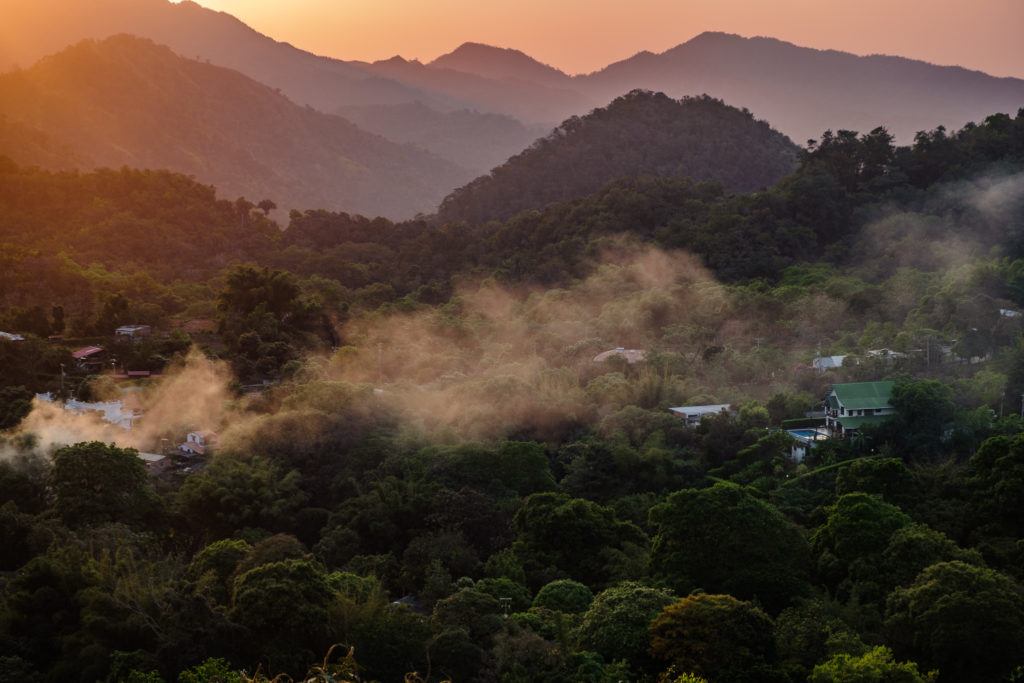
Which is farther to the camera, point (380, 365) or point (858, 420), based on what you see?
point (380, 365)

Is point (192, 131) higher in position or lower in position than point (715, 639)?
higher

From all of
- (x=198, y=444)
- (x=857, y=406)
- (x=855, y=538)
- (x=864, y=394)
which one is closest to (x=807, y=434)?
(x=857, y=406)

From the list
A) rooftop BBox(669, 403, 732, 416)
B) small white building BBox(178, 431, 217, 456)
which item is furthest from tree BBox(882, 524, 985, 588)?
small white building BBox(178, 431, 217, 456)

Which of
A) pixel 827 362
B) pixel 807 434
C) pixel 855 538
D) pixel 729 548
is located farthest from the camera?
pixel 827 362

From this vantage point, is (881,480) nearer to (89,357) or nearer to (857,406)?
(857,406)

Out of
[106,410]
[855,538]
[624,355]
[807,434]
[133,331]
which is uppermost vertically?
[624,355]

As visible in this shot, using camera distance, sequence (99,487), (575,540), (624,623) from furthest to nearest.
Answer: (99,487)
(575,540)
(624,623)
